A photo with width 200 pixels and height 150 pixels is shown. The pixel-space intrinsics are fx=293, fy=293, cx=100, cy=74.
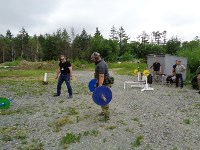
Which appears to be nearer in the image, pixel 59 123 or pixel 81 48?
pixel 59 123

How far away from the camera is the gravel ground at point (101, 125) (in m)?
7.02

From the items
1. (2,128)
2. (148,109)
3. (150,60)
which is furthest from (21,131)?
(150,60)

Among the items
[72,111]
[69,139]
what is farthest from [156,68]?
[69,139]

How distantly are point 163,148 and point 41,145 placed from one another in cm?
285

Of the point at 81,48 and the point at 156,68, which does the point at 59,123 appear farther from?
the point at 81,48

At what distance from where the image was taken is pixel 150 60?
24.9m

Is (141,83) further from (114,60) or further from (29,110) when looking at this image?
(114,60)

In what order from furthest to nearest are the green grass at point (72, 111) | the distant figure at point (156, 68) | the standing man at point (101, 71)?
1. the distant figure at point (156, 68)
2. the green grass at point (72, 111)
3. the standing man at point (101, 71)

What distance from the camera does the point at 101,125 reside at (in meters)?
8.42

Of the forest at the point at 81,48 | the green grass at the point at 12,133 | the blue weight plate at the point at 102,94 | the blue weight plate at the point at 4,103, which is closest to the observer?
the green grass at the point at 12,133

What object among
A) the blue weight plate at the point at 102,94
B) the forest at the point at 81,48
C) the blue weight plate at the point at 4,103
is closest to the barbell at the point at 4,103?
the blue weight plate at the point at 4,103

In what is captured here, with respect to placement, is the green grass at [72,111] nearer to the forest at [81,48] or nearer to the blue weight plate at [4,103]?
the blue weight plate at [4,103]

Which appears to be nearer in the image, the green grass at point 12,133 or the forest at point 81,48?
the green grass at point 12,133

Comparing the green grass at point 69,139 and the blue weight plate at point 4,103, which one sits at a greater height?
the blue weight plate at point 4,103
